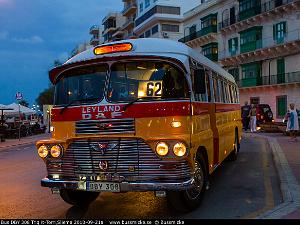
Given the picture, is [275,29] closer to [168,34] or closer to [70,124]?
[168,34]

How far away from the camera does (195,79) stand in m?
7.14

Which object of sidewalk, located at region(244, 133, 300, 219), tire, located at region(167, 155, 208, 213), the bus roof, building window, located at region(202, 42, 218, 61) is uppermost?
building window, located at region(202, 42, 218, 61)

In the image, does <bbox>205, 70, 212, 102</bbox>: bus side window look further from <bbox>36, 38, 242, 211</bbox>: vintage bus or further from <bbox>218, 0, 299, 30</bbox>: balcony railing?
<bbox>218, 0, 299, 30</bbox>: balcony railing

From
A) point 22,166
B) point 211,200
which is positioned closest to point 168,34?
point 22,166

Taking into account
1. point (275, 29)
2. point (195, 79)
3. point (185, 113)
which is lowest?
point (185, 113)

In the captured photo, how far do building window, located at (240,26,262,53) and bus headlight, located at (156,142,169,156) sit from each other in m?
40.9

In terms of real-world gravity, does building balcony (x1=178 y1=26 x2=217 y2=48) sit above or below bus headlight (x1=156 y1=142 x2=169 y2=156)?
above

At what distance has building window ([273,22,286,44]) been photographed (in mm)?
41469

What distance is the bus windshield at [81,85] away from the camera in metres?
7.02

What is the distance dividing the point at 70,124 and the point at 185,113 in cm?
191

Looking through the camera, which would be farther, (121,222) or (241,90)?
(241,90)

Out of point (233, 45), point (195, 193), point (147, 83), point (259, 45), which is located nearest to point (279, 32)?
point (259, 45)

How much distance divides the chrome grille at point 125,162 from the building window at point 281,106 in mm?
38084

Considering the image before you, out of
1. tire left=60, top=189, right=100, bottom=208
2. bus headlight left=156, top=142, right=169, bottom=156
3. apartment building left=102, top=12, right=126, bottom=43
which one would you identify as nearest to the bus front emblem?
bus headlight left=156, top=142, right=169, bottom=156
